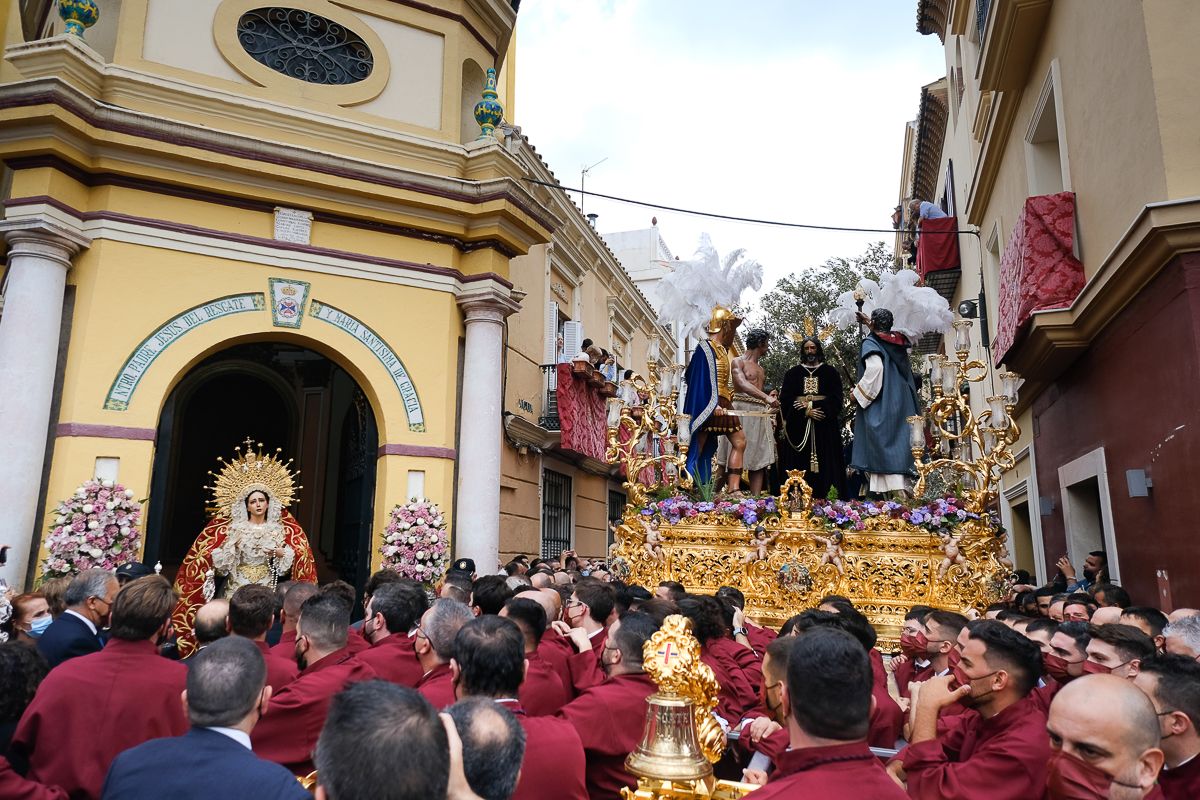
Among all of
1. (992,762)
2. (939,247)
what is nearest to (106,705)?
(992,762)

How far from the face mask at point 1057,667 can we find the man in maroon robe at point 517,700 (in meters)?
2.50

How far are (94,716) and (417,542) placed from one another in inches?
265

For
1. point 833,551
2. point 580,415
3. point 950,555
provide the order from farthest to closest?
point 580,415
point 833,551
point 950,555

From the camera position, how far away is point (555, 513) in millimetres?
16188

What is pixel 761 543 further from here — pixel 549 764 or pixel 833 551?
pixel 549 764

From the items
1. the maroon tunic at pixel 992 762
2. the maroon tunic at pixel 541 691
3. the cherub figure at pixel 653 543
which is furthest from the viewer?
the cherub figure at pixel 653 543

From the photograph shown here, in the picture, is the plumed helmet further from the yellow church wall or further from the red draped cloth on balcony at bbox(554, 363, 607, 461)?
the red draped cloth on balcony at bbox(554, 363, 607, 461)

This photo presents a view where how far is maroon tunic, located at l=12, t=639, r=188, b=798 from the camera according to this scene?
329cm

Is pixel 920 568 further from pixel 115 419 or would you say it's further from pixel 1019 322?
pixel 115 419

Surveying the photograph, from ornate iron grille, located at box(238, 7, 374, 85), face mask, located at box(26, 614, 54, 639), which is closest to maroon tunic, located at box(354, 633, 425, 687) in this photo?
face mask, located at box(26, 614, 54, 639)

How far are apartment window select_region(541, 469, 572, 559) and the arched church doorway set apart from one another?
375 cm

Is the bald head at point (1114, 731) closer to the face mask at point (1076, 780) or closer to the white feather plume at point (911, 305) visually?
the face mask at point (1076, 780)

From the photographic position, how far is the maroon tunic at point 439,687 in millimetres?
3689

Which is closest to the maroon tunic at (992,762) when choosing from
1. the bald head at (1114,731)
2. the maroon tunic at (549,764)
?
the bald head at (1114,731)
